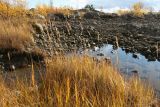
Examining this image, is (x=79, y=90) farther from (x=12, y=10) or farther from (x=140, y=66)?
(x=12, y=10)

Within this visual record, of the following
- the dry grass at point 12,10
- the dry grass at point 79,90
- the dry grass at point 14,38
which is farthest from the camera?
the dry grass at point 12,10

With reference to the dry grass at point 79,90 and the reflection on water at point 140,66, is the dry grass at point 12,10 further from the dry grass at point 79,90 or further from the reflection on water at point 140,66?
the dry grass at point 79,90

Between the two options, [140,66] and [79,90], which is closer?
[79,90]

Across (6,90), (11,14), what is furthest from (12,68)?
(11,14)

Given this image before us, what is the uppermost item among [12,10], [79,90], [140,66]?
[12,10]

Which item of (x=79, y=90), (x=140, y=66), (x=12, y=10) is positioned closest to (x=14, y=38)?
(x=140, y=66)

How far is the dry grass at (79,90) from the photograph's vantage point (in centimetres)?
368

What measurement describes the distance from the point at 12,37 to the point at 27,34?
0.84 metres

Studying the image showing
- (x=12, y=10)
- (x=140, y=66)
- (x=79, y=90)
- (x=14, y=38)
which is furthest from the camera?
(x=12, y=10)

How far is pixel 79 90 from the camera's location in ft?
13.6

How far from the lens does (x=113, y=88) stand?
434 centimetres

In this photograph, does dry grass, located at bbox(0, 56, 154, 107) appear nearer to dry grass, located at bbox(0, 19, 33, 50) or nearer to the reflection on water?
the reflection on water

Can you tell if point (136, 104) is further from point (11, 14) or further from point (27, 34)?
point (11, 14)

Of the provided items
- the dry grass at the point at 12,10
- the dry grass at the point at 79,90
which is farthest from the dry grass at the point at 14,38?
the dry grass at the point at 79,90
